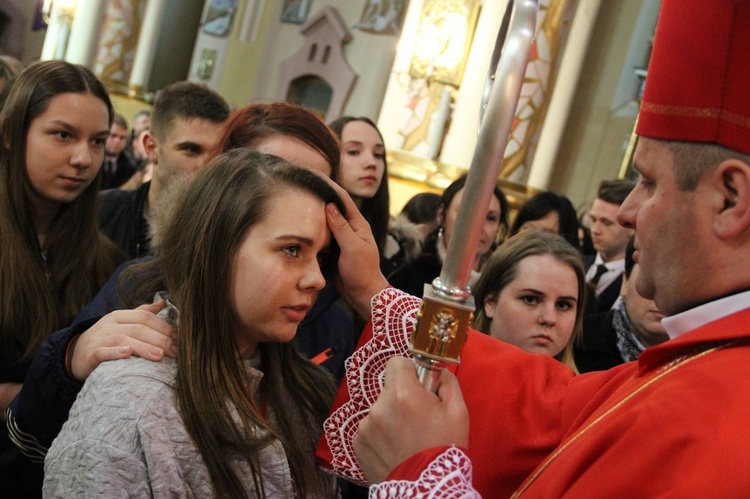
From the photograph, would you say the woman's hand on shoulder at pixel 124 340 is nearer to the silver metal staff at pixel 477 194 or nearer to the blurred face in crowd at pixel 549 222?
the silver metal staff at pixel 477 194

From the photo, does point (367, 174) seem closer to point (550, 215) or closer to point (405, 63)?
point (550, 215)

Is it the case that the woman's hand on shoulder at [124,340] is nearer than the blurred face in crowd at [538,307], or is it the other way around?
the woman's hand on shoulder at [124,340]

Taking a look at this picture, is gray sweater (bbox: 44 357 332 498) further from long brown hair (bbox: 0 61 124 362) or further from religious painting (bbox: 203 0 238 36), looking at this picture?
religious painting (bbox: 203 0 238 36)

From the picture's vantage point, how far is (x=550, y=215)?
4.92 meters

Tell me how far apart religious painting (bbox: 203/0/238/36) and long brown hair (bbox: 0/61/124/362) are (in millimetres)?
10592

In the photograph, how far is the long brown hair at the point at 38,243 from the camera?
2.35 metres

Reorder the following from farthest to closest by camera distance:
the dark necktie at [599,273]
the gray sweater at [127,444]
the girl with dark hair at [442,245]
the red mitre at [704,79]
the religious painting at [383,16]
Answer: the religious painting at [383,16] < the dark necktie at [599,273] < the girl with dark hair at [442,245] < the gray sweater at [127,444] < the red mitre at [704,79]

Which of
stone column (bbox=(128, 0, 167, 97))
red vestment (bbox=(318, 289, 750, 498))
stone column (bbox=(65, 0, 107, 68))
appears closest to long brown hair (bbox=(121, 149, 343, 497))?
red vestment (bbox=(318, 289, 750, 498))

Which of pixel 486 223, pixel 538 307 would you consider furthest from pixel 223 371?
pixel 486 223

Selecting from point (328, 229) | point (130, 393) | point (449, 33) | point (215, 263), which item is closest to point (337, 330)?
point (328, 229)

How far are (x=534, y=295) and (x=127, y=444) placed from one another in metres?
1.76

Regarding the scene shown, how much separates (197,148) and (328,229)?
180 cm

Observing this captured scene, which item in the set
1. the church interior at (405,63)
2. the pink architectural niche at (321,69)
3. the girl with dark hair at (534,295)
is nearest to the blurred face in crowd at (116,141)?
the church interior at (405,63)

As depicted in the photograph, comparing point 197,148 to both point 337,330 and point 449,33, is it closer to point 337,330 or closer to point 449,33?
point 337,330
